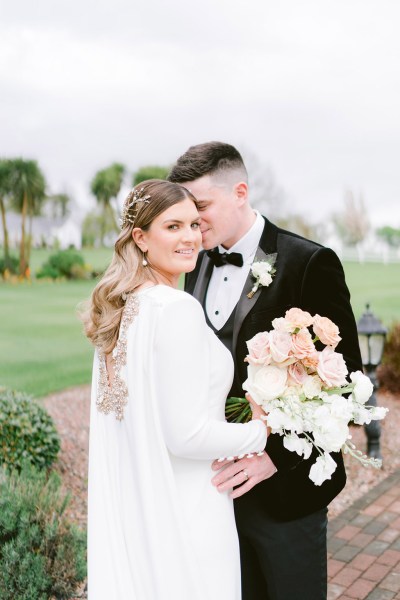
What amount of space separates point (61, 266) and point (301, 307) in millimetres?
19642

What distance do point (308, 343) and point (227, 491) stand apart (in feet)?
2.33

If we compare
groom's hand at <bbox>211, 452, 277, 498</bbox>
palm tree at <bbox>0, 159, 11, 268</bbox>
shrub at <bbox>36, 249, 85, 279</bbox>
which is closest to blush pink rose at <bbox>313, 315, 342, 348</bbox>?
groom's hand at <bbox>211, 452, 277, 498</bbox>

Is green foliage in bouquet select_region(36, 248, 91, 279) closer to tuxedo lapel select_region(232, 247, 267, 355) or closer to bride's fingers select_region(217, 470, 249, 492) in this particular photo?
tuxedo lapel select_region(232, 247, 267, 355)

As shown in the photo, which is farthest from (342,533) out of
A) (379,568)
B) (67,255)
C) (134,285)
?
(67,255)

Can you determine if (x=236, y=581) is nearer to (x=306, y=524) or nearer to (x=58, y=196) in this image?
Result: (x=306, y=524)

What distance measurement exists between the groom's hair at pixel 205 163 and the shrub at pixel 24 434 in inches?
133

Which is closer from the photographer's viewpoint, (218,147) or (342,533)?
(218,147)

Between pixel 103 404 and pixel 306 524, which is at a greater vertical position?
pixel 103 404

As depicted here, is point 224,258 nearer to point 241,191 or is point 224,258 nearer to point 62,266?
point 241,191

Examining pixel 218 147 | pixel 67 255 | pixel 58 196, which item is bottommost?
pixel 67 255

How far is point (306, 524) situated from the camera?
2.85 meters

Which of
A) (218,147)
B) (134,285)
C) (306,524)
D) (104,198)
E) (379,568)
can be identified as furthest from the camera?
(104,198)

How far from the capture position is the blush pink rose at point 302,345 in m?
2.32

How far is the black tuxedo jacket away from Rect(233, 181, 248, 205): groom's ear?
0.43 metres
